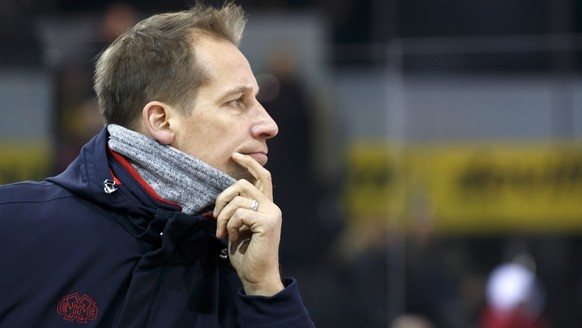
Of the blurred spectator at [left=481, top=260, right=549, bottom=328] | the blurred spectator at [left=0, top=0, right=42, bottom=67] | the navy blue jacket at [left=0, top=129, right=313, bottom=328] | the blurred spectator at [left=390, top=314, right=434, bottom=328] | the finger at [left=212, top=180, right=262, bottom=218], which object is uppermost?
the blurred spectator at [left=0, top=0, right=42, bottom=67]

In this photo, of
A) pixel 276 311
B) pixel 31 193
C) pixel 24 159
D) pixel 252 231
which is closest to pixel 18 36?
pixel 24 159

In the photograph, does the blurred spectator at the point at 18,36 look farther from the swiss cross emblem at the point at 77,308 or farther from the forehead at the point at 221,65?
the swiss cross emblem at the point at 77,308

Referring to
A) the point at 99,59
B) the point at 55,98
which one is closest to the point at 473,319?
the point at 55,98

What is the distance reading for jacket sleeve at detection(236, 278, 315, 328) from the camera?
2459mm

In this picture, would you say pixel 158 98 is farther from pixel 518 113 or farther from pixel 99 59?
pixel 518 113

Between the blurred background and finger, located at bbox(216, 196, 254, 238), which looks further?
the blurred background

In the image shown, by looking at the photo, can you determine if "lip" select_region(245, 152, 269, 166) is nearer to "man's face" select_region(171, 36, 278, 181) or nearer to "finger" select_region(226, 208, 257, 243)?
"man's face" select_region(171, 36, 278, 181)

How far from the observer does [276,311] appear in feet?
8.10

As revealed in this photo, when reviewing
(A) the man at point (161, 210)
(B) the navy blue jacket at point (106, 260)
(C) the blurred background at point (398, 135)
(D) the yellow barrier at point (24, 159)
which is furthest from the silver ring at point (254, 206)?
(D) the yellow barrier at point (24, 159)

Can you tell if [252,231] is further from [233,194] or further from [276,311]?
[276,311]

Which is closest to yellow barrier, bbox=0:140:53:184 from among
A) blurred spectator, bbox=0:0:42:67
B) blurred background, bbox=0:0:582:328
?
blurred background, bbox=0:0:582:328

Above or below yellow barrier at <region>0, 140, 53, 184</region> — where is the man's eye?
above

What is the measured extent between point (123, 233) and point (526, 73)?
6868 mm

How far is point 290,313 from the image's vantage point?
97.4 inches
